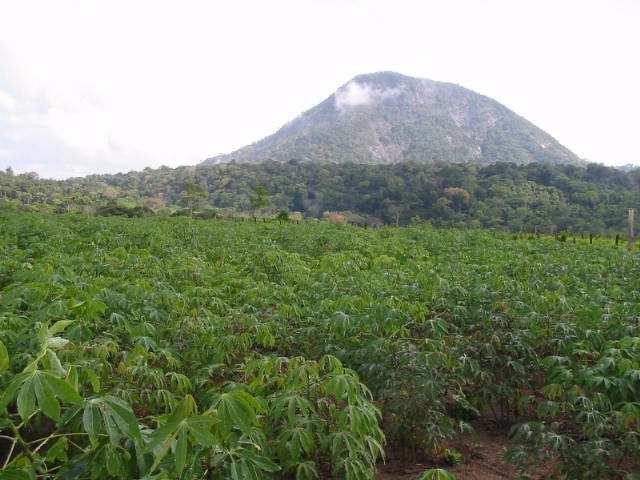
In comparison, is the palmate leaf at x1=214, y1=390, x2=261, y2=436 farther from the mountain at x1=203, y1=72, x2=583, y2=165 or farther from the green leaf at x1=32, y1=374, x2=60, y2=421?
the mountain at x1=203, y1=72, x2=583, y2=165

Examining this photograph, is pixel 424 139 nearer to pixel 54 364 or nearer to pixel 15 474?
pixel 54 364

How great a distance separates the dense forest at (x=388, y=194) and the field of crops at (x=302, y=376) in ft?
126

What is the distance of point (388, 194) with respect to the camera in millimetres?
65875

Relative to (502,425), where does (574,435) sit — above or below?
above

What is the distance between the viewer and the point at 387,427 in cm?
407

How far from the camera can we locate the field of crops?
1780 mm

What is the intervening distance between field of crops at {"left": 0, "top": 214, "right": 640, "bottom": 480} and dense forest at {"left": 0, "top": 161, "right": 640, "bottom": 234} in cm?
3833

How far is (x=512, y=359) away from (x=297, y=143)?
159 m

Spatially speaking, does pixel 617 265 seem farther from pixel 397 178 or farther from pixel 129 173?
pixel 129 173

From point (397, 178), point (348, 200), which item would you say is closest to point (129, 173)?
point (348, 200)

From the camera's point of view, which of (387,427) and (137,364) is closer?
(137,364)

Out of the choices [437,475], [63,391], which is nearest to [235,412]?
[63,391]

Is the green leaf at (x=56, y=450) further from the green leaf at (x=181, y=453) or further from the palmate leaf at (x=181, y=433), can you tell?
the green leaf at (x=181, y=453)

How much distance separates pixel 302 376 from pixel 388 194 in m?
64.2
